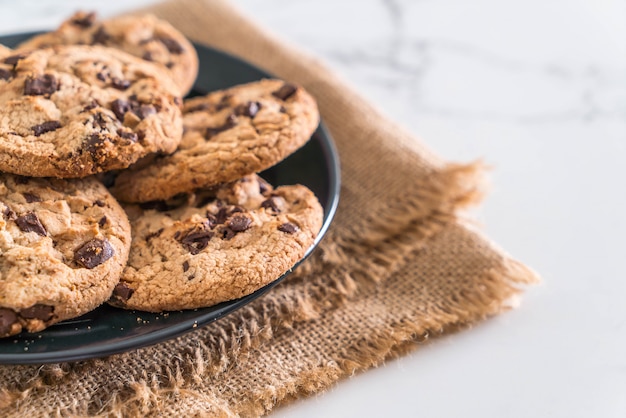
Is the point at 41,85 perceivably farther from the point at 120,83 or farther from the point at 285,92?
the point at 285,92

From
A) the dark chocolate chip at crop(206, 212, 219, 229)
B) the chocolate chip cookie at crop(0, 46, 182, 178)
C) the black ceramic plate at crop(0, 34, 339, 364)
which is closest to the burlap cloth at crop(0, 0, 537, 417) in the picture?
the black ceramic plate at crop(0, 34, 339, 364)

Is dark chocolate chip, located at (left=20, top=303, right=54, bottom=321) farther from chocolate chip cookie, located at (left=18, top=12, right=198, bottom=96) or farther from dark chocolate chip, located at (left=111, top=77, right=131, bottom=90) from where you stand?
chocolate chip cookie, located at (left=18, top=12, right=198, bottom=96)

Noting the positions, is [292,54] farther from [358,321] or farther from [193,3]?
[358,321]

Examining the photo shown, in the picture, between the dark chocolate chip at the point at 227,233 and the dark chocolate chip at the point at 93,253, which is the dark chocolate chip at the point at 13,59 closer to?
the dark chocolate chip at the point at 93,253

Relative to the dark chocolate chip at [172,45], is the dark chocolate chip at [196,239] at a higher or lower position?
lower

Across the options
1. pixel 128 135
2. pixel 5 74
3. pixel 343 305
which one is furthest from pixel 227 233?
pixel 5 74

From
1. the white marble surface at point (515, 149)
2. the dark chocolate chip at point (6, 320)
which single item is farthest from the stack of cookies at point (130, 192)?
the white marble surface at point (515, 149)

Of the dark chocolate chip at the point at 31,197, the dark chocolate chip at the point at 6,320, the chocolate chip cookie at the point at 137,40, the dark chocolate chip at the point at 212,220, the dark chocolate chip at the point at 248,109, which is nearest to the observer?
the dark chocolate chip at the point at 6,320
